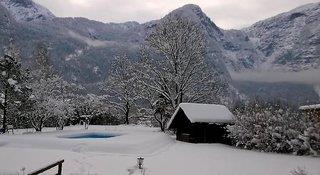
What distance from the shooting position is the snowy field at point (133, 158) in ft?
75.5

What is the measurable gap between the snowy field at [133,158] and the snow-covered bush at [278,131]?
5.86ft

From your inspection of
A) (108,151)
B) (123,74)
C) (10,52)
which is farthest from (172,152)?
(123,74)

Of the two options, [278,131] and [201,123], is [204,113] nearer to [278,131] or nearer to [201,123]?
[201,123]

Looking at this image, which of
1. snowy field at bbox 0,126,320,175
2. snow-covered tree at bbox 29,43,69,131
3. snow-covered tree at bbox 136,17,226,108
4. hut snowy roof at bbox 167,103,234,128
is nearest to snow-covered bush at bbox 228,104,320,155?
snowy field at bbox 0,126,320,175

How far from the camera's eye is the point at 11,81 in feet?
132

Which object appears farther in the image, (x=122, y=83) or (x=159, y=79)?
(x=122, y=83)

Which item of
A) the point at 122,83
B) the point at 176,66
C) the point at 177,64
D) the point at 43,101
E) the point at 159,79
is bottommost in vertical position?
the point at 43,101

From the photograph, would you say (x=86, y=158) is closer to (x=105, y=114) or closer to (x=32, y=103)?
(x=32, y=103)

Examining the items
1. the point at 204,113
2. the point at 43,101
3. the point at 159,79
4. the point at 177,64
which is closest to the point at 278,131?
the point at 204,113

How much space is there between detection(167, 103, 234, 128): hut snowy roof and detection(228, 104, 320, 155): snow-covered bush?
4438 mm

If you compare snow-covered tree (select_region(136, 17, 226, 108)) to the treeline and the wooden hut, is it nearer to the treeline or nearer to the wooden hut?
the treeline

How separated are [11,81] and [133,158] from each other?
18353mm

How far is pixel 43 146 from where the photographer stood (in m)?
32.2

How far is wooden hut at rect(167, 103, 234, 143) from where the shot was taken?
39.3 m
